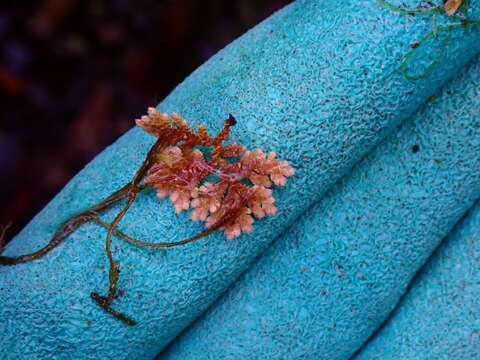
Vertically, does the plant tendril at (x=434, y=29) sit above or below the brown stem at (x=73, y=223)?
below

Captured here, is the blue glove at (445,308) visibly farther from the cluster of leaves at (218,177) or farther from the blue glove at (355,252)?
the cluster of leaves at (218,177)

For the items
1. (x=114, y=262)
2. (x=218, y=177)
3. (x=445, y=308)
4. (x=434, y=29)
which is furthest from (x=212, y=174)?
(x=445, y=308)

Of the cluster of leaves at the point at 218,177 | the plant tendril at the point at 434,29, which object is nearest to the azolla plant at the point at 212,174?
the cluster of leaves at the point at 218,177

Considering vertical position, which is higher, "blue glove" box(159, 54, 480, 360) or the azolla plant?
the azolla plant

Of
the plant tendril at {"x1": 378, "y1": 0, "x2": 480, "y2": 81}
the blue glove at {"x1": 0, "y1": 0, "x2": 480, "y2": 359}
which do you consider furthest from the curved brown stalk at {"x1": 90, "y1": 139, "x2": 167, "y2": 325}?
the plant tendril at {"x1": 378, "y1": 0, "x2": 480, "y2": 81}

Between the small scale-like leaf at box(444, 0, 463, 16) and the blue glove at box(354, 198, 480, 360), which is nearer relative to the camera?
the small scale-like leaf at box(444, 0, 463, 16)

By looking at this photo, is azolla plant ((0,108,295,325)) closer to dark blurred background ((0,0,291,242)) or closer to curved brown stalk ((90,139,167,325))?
curved brown stalk ((90,139,167,325))
